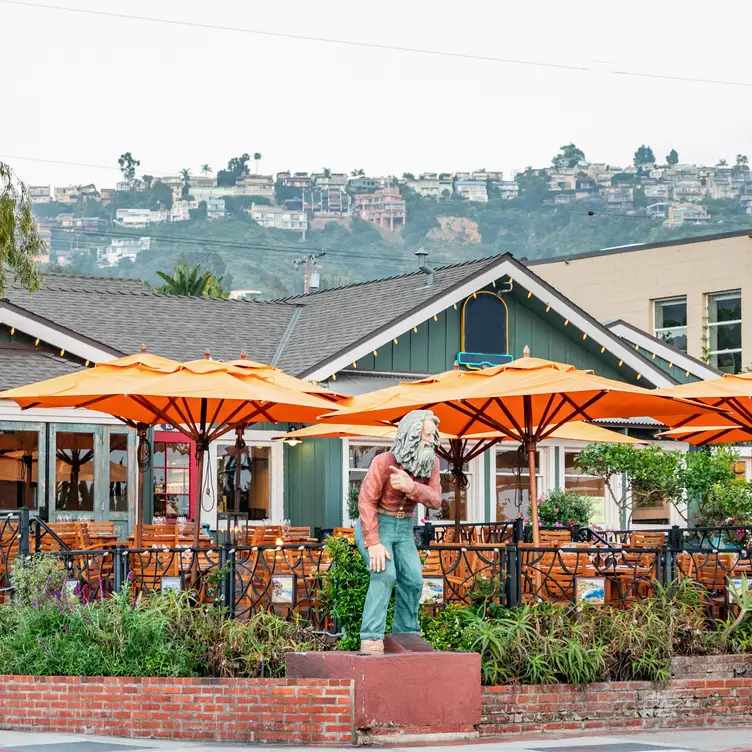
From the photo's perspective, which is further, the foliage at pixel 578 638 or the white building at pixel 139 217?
the white building at pixel 139 217

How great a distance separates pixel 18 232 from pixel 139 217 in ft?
506

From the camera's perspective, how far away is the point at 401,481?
426 inches

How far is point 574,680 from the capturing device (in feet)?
37.4

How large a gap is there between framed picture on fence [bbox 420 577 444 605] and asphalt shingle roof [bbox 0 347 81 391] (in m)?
9.69

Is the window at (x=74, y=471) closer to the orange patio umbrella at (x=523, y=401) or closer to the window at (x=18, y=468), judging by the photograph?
the window at (x=18, y=468)

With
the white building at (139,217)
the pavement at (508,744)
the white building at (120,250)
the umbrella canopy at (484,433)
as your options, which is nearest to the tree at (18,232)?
the umbrella canopy at (484,433)

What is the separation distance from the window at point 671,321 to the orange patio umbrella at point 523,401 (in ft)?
82.4

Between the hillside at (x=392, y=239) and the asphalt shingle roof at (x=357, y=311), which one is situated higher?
the hillside at (x=392, y=239)

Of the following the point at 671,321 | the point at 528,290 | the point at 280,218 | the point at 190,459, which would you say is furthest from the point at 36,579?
the point at 280,218

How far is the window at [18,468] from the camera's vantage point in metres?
20.5

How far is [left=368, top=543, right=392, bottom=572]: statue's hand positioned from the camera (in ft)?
35.5

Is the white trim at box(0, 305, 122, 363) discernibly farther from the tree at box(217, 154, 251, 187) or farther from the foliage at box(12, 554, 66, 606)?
the tree at box(217, 154, 251, 187)

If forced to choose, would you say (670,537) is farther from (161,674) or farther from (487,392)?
(161,674)

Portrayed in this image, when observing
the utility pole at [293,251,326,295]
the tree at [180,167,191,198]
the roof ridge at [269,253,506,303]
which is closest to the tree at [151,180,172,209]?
the tree at [180,167,191,198]
